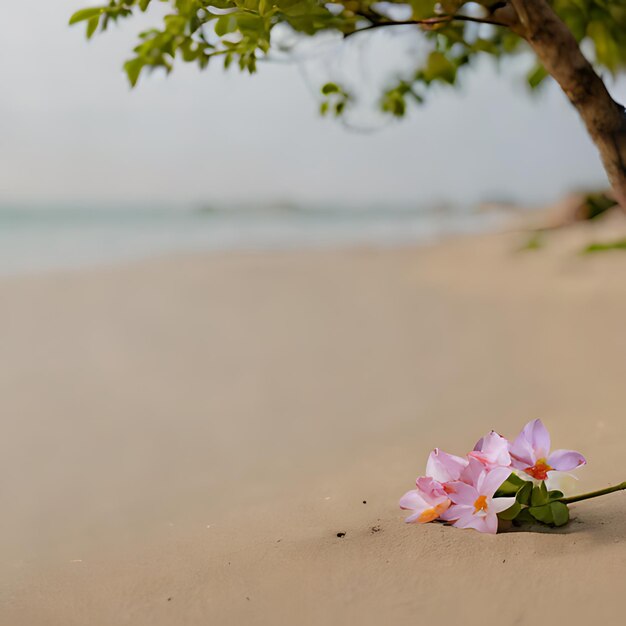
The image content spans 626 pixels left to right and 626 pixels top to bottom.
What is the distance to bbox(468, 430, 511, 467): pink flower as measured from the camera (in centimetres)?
119

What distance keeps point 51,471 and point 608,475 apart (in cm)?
146

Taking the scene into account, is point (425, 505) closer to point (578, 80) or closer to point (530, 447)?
point (530, 447)

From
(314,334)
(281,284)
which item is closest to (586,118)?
(314,334)

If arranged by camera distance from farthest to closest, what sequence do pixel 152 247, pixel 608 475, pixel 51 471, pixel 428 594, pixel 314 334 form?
pixel 152 247
pixel 314 334
pixel 51 471
pixel 608 475
pixel 428 594

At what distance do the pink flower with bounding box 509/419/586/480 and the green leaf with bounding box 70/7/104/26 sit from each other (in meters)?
1.06

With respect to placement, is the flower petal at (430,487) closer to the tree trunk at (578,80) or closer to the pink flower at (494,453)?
the pink flower at (494,453)

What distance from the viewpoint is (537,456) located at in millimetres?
1230

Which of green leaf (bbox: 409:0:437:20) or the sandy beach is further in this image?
green leaf (bbox: 409:0:437:20)

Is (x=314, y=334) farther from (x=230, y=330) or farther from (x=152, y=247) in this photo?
(x=152, y=247)

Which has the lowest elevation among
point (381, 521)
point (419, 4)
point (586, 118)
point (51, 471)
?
point (51, 471)

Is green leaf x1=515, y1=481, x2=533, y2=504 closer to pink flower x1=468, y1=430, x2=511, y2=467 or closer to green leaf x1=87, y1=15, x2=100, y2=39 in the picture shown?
pink flower x1=468, y1=430, x2=511, y2=467

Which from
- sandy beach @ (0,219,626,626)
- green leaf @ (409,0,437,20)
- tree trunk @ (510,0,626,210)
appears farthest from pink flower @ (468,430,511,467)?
green leaf @ (409,0,437,20)

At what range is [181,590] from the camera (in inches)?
44.0

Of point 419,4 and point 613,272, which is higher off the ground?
point 419,4
